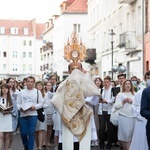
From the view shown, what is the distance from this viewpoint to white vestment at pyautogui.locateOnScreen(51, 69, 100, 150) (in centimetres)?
978

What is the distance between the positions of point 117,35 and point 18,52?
76932 mm

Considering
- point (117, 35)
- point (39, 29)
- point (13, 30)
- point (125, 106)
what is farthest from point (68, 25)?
point (125, 106)

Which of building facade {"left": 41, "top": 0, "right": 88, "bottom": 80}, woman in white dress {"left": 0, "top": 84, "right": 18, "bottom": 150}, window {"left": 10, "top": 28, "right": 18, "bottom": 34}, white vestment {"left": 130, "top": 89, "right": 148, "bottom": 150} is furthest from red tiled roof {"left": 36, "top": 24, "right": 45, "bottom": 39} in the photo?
white vestment {"left": 130, "top": 89, "right": 148, "bottom": 150}

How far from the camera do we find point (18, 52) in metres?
113

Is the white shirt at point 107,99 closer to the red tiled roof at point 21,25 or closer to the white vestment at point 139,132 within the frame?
the white vestment at point 139,132

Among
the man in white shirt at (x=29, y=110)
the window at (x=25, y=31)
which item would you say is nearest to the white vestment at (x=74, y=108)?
the man in white shirt at (x=29, y=110)

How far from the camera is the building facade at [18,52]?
111875 millimetres

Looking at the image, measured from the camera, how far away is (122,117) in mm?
11500

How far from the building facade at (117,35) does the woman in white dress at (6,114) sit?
63.9 feet

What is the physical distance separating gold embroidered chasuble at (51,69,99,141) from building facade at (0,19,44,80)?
10158 centimetres

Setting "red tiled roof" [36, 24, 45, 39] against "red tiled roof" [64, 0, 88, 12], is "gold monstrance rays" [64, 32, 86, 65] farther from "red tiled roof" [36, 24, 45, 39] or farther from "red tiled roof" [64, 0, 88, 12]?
"red tiled roof" [36, 24, 45, 39]

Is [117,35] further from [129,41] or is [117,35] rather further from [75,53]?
[75,53]

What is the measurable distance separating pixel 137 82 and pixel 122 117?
130 inches

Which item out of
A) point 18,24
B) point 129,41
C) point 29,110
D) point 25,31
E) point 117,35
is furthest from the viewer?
point 18,24
